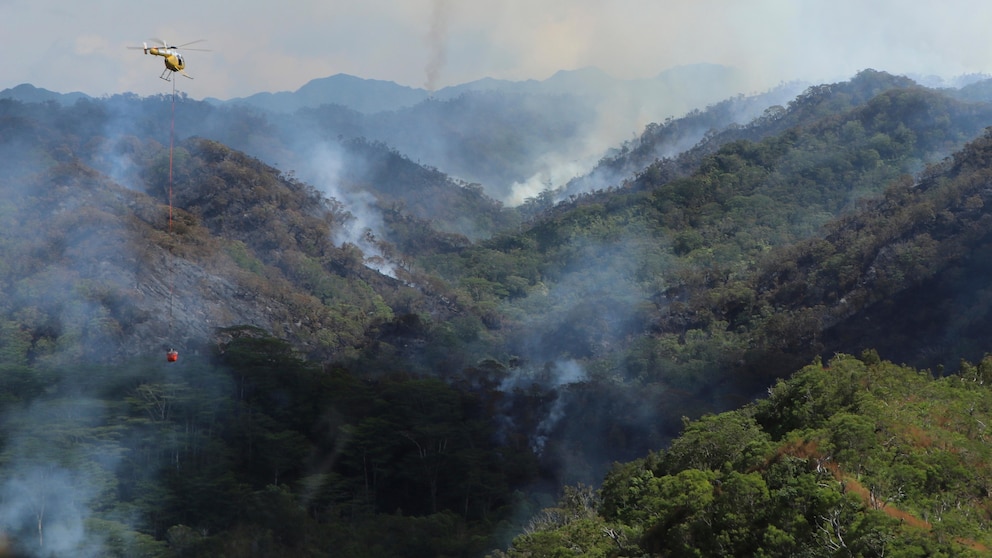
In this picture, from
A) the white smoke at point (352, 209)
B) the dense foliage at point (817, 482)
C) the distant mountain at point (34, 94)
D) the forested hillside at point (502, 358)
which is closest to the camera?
the dense foliage at point (817, 482)

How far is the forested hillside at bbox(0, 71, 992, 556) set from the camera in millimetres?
27453

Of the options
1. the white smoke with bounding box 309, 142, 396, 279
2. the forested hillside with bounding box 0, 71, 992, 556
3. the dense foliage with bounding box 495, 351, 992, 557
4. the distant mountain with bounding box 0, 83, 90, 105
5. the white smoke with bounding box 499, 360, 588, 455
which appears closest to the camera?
the dense foliage with bounding box 495, 351, 992, 557

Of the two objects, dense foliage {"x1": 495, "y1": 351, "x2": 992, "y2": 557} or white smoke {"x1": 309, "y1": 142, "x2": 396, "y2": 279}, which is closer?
dense foliage {"x1": 495, "y1": 351, "x2": 992, "y2": 557}

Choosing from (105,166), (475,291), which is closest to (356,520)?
(475,291)

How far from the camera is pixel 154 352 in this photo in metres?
55.9

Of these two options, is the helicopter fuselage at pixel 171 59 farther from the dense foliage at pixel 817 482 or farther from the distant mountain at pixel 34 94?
the distant mountain at pixel 34 94

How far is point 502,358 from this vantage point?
6519 cm

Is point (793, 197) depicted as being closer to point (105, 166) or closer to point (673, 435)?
point (673, 435)

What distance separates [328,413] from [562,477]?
11780mm

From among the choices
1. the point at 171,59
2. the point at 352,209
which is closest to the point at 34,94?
the point at 352,209

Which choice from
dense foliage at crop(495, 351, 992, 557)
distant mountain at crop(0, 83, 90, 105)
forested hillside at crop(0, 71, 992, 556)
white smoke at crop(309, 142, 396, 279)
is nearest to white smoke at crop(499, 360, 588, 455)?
forested hillside at crop(0, 71, 992, 556)

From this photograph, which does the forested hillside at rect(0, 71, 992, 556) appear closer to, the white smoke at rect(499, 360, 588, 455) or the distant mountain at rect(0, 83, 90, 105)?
the white smoke at rect(499, 360, 588, 455)

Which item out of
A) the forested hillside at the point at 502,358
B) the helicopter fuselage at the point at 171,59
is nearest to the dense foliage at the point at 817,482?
the forested hillside at the point at 502,358

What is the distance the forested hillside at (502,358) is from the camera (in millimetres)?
27453
